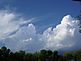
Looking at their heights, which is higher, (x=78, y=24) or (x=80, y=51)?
(x=78, y=24)

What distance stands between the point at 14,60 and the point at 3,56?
13.7 meters

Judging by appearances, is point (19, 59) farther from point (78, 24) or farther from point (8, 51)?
point (78, 24)

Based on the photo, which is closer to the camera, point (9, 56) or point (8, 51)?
point (9, 56)

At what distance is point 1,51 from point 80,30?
6119 inches

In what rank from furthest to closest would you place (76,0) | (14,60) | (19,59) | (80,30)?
1. (19,59)
2. (14,60)
3. (80,30)
4. (76,0)

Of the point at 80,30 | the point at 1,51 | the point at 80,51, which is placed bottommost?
the point at 80,51

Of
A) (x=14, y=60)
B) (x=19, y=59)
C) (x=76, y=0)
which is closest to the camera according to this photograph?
(x=76, y=0)

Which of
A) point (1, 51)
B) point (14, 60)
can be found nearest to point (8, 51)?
point (1, 51)

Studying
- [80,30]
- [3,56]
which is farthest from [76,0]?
[3,56]

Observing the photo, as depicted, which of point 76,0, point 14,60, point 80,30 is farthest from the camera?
point 14,60

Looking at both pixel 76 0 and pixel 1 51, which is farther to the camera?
pixel 1 51

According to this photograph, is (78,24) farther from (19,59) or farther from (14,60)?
(19,59)

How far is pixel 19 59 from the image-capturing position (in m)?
190

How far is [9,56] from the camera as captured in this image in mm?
185875
